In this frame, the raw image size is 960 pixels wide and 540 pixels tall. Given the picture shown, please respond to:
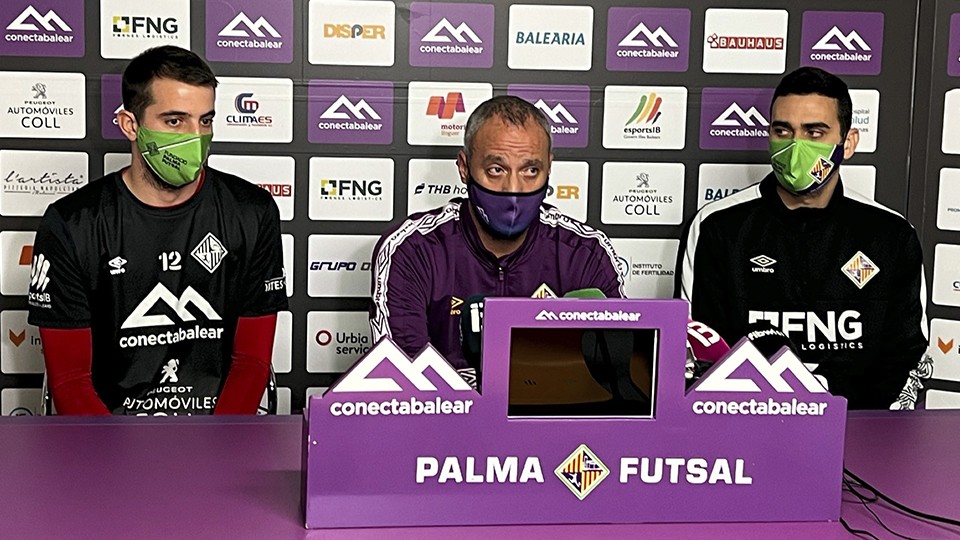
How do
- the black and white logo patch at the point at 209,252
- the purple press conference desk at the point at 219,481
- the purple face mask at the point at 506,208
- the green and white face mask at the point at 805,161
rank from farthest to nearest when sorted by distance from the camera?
the green and white face mask at the point at 805,161 → the black and white logo patch at the point at 209,252 → the purple face mask at the point at 506,208 → the purple press conference desk at the point at 219,481

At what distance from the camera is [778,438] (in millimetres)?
1378

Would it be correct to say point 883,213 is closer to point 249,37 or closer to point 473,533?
point 249,37

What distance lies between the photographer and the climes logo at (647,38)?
325 cm

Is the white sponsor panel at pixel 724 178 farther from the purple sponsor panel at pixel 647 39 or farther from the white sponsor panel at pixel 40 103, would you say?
the white sponsor panel at pixel 40 103

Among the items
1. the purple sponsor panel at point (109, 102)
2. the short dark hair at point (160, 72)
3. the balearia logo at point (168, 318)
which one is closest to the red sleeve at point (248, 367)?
the balearia logo at point (168, 318)

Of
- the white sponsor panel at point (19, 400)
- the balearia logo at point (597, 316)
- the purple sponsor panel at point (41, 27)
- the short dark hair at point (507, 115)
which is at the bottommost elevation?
the white sponsor panel at point (19, 400)

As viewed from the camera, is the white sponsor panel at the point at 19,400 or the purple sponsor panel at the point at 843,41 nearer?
the white sponsor panel at the point at 19,400

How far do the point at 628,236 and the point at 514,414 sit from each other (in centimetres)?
202

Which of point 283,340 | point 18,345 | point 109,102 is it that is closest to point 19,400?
point 18,345

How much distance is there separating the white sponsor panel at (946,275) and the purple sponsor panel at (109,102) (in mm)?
2307

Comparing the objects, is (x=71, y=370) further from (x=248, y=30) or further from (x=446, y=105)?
(x=446, y=105)

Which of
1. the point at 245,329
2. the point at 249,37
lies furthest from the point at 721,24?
the point at 245,329

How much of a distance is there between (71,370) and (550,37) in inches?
60.5

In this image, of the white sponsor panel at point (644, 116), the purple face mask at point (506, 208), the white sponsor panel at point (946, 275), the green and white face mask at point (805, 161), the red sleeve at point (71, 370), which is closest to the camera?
the red sleeve at point (71, 370)
